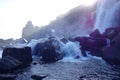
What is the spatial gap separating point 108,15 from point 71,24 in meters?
57.0

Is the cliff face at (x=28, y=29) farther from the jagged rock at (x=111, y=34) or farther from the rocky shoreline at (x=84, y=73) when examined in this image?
the rocky shoreline at (x=84, y=73)

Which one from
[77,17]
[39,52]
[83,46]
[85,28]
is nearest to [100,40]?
[83,46]

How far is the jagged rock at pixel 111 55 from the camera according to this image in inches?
2094

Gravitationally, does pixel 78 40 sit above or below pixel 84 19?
below

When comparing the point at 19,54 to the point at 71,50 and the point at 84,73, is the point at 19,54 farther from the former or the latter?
the point at 84,73

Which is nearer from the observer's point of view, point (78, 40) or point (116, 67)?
point (116, 67)

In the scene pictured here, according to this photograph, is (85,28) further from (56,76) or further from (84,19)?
(56,76)

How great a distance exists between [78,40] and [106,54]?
16603 millimetres

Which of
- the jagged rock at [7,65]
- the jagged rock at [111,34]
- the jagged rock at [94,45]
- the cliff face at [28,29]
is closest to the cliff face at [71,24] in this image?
the cliff face at [28,29]

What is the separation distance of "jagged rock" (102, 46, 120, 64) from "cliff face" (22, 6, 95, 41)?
61.7 m

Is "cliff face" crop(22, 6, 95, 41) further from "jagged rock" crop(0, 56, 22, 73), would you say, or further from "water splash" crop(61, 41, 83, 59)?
"jagged rock" crop(0, 56, 22, 73)

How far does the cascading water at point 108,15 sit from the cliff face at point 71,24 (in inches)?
725

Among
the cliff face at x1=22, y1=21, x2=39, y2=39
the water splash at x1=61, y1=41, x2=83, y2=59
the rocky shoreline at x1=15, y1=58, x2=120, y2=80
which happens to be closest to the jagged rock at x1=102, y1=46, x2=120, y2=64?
the rocky shoreline at x1=15, y1=58, x2=120, y2=80

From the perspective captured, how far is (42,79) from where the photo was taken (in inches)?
1487
